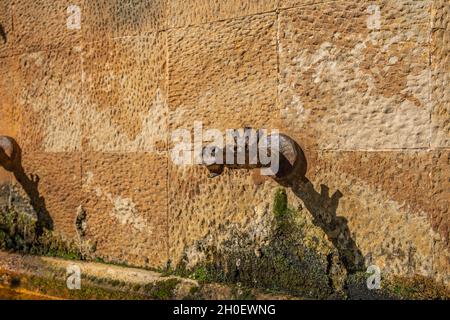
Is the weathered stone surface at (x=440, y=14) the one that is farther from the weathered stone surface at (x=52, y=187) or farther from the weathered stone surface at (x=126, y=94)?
the weathered stone surface at (x=52, y=187)

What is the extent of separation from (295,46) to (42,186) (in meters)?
1.97

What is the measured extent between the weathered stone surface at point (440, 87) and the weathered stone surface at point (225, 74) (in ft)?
2.40

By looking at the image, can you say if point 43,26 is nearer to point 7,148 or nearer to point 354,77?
point 7,148

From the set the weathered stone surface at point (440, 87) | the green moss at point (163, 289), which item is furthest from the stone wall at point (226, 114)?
the green moss at point (163, 289)

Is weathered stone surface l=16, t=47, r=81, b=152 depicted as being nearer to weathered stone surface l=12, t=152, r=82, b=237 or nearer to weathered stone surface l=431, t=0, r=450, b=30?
weathered stone surface l=12, t=152, r=82, b=237

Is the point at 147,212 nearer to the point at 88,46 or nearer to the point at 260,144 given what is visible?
the point at 260,144

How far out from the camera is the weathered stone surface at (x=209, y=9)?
8.48 feet

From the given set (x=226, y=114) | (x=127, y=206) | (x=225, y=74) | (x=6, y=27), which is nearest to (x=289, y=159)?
(x=226, y=114)

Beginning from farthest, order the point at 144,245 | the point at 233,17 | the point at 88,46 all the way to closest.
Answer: the point at 88,46
the point at 144,245
the point at 233,17

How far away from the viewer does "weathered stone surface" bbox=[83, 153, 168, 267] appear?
294cm

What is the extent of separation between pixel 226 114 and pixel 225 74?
0.67ft

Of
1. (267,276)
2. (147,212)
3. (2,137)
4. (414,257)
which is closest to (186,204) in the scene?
(147,212)

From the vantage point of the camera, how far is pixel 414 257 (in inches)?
86.7

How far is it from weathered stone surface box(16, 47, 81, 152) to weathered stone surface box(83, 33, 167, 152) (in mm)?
98
